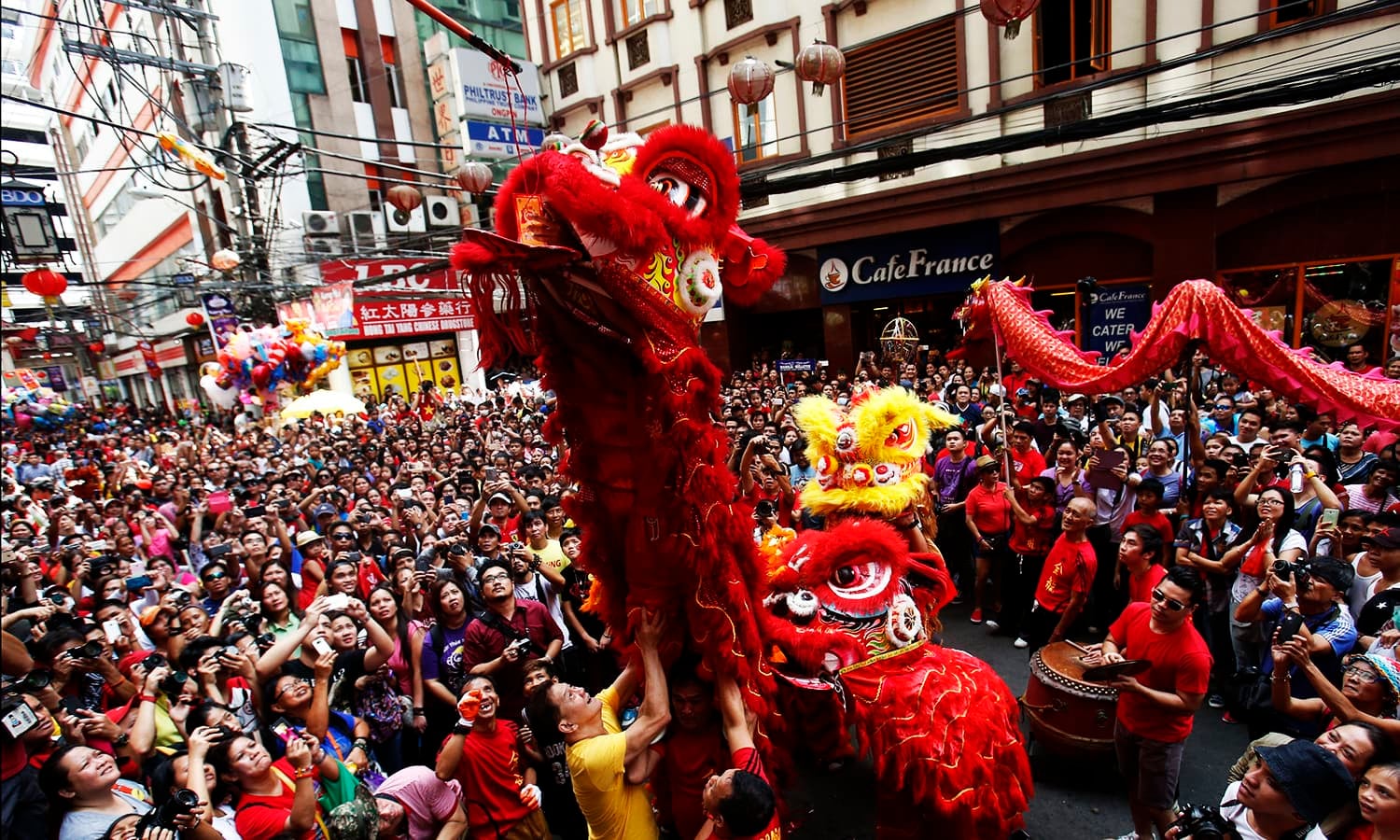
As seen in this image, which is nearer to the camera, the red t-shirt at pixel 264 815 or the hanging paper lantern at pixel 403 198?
the red t-shirt at pixel 264 815

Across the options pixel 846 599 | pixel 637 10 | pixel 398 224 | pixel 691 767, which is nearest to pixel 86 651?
pixel 691 767

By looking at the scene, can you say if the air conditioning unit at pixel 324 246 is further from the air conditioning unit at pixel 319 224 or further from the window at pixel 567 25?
the window at pixel 567 25

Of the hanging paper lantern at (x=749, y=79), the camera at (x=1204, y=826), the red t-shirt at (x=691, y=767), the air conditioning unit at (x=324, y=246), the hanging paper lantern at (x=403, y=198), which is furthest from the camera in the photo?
the air conditioning unit at (x=324, y=246)

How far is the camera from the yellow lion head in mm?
3473

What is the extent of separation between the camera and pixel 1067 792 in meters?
3.76

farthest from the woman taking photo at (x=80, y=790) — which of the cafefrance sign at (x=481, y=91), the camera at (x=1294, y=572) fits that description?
the cafefrance sign at (x=481, y=91)

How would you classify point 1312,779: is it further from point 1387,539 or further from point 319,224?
point 319,224

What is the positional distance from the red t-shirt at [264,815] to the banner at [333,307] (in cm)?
1532

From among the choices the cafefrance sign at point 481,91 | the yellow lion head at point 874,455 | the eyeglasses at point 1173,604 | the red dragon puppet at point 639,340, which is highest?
the cafefrance sign at point 481,91

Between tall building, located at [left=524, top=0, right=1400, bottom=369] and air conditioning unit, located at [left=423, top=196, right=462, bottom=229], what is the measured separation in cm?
605

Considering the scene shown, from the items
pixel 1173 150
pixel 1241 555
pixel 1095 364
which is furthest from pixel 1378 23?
pixel 1241 555

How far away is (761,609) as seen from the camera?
2641 mm

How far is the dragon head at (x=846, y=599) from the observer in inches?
114

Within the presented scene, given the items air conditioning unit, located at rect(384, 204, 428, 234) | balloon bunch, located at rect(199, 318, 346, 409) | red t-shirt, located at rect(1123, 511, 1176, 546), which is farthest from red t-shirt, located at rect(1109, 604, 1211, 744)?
air conditioning unit, located at rect(384, 204, 428, 234)
